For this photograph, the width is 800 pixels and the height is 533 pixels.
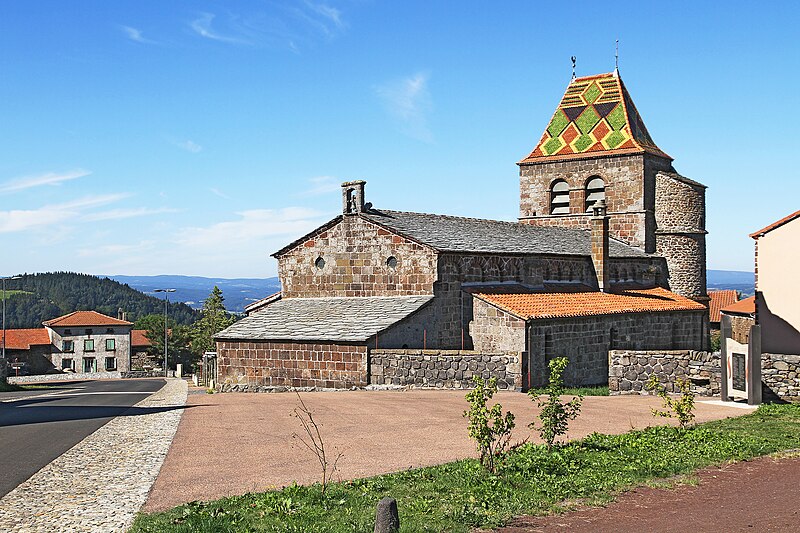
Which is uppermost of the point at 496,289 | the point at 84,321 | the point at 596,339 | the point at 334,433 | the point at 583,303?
the point at 496,289

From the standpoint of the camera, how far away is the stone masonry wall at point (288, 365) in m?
26.4

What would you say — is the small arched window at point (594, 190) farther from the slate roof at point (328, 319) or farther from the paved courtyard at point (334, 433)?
the paved courtyard at point (334, 433)

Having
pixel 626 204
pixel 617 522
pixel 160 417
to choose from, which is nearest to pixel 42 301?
pixel 626 204

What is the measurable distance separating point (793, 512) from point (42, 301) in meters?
174

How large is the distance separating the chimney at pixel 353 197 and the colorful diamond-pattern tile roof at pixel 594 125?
17.2 metres

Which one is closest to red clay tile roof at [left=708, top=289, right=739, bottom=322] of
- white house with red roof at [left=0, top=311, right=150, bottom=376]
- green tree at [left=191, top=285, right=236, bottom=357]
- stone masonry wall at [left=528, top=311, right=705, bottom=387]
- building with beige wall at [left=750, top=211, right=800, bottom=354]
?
stone masonry wall at [left=528, top=311, right=705, bottom=387]

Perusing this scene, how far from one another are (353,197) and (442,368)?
33.0 ft

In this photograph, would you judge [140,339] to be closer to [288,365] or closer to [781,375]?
[288,365]

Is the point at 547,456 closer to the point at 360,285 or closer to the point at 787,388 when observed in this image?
the point at 787,388

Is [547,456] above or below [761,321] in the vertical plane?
below

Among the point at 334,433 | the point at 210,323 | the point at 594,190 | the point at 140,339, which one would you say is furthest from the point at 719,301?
the point at 140,339

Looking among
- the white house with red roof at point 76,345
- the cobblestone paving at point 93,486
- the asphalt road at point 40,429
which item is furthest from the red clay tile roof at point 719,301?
the white house with red roof at point 76,345

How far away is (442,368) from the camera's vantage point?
24922mm

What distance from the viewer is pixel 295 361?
27766mm
